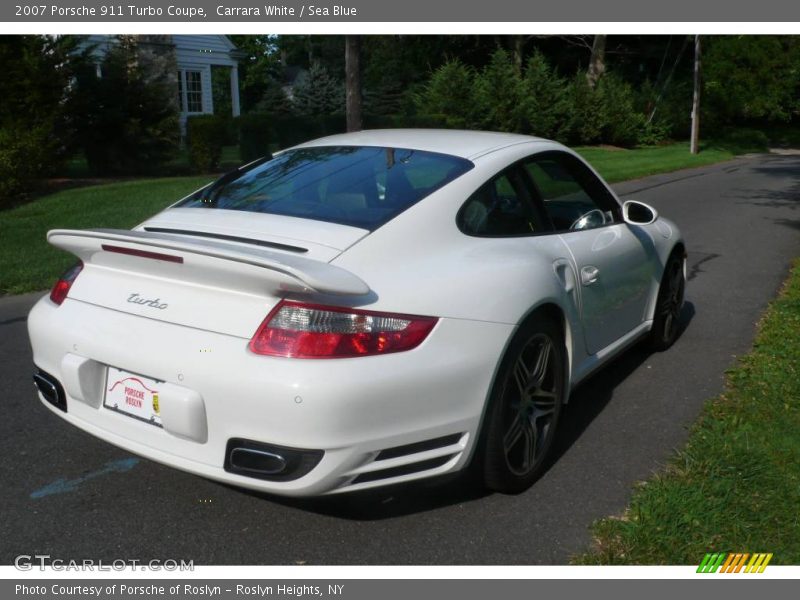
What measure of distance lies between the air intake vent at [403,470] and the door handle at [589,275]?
1337 mm

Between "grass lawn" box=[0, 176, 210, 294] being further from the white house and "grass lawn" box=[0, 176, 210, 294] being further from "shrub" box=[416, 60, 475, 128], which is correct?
"shrub" box=[416, 60, 475, 128]

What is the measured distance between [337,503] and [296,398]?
90cm

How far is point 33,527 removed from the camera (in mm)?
3461

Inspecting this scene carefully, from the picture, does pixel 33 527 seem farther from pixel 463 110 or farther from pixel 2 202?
pixel 463 110

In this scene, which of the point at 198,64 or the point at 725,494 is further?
the point at 198,64

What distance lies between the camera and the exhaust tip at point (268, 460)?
118 inches

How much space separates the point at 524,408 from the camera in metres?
3.73

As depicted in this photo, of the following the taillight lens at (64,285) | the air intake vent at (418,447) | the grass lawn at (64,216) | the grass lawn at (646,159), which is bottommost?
the grass lawn at (646,159)

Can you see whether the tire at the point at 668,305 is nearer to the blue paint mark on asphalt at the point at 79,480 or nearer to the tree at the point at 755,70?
the blue paint mark on asphalt at the point at 79,480

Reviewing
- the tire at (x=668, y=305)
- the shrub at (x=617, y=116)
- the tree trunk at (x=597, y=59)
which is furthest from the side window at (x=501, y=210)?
the tree trunk at (x=597, y=59)

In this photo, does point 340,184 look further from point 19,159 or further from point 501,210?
point 19,159

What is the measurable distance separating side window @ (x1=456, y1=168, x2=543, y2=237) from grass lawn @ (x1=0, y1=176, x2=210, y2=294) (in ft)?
18.6

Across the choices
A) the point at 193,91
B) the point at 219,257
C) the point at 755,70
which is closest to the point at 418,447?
the point at 219,257

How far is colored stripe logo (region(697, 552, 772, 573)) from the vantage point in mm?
3162
